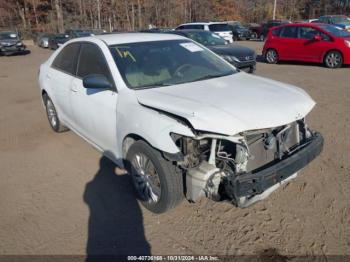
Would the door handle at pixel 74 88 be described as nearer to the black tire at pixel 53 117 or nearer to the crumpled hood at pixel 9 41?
the black tire at pixel 53 117

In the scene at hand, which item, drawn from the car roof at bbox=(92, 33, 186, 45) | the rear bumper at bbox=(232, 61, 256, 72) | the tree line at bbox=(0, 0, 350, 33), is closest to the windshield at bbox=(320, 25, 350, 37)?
the rear bumper at bbox=(232, 61, 256, 72)

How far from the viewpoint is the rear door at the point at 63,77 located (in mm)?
4531

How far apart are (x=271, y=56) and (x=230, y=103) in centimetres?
1145

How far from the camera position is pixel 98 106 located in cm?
374

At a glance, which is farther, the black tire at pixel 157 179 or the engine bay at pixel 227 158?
the black tire at pixel 157 179

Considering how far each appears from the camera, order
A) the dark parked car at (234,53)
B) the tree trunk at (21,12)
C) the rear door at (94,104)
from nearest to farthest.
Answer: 1. the rear door at (94,104)
2. the dark parked car at (234,53)
3. the tree trunk at (21,12)

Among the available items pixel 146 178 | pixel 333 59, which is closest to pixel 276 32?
pixel 333 59

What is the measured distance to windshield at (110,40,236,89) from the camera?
362 centimetres

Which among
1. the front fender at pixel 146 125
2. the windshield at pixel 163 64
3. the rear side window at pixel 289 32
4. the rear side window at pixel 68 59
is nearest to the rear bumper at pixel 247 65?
the rear side window at pixel 289 32

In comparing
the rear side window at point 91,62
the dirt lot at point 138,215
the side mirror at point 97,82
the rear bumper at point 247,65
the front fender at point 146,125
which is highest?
the rear side window at point 91,62

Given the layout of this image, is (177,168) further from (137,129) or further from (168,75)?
(168,75)

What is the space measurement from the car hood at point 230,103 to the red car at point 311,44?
9.05 metres

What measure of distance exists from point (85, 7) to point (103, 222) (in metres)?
50.7

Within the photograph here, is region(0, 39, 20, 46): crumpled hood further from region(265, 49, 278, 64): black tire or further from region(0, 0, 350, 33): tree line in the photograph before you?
region(0, 0, 350, 33): tree line
